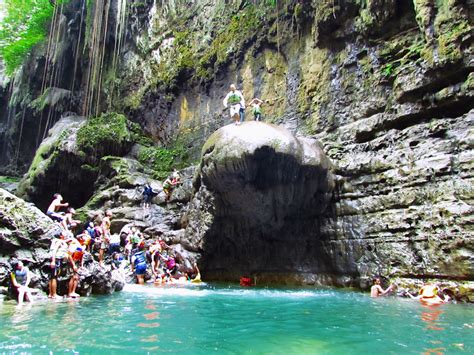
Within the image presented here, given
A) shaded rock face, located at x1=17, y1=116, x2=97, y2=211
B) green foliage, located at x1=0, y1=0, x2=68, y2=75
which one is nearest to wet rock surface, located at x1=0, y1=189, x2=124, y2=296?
shaded rock face, located at x1=17, y1=116, x2=97, y2=211

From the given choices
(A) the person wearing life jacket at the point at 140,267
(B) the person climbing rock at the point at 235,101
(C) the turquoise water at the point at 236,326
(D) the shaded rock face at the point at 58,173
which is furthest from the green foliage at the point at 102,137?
(C) the turquoise water at the point at 236,326

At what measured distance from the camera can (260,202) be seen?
11969mm

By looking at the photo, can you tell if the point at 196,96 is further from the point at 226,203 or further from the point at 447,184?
the point at 447,184

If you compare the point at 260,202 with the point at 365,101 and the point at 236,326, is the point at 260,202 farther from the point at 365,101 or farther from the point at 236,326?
the point at 236,326

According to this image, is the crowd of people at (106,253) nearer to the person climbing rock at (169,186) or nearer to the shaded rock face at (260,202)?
the person climbing rock at (169,186)

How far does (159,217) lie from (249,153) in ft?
24.1

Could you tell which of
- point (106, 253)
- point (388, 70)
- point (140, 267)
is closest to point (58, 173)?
point (106, 253)

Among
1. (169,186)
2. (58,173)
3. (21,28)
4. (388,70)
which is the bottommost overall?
(169,186)

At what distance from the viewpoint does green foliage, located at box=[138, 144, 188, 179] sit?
1968 cm

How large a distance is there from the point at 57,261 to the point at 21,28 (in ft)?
94.1

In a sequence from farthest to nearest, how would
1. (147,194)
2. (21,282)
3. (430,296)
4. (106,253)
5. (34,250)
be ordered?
(147,194) → (106,253) → (34,250) → (430,296) → (21,282)

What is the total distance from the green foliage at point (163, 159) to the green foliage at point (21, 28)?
13.9 metres

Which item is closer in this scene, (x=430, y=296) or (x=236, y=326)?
(x=236, y=326)

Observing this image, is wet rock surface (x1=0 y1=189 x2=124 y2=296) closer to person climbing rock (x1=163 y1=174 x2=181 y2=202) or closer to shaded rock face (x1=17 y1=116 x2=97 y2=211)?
person climbing rock (x1=163 y1=174 x2=181 y2=202)
